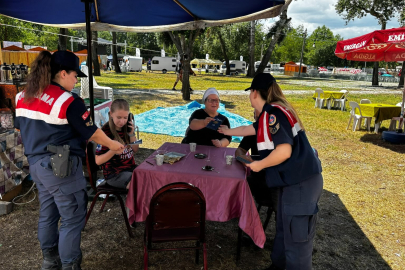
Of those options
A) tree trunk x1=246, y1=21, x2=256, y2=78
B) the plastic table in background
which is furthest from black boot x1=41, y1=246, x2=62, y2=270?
tree trunk x1=246, y1=21, x2=256, y2=78

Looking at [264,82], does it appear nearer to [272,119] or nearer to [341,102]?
[272,119]

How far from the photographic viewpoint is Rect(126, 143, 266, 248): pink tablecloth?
2.63 m

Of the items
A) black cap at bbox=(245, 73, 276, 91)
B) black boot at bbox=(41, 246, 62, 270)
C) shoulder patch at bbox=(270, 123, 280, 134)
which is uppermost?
black cap at bbox=(245, 73, 276, 91)

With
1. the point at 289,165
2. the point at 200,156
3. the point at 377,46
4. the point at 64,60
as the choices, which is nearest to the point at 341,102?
the point at 377,46

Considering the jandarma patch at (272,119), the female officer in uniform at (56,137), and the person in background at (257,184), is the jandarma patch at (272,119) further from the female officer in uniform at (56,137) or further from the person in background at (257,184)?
the female officer in uniform at (56,137)

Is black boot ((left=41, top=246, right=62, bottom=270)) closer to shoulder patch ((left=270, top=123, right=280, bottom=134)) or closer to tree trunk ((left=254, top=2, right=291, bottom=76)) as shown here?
shoulder patch ((left=270, top=123, right=280, bottom=134))

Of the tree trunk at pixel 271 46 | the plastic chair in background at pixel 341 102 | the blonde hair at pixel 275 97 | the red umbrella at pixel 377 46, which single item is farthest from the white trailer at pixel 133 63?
the blonde hair at pixel 275 97

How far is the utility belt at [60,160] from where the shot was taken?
2.07m

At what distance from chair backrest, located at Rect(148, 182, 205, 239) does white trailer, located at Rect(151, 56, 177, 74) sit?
131 ft

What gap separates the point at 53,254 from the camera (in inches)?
96.7

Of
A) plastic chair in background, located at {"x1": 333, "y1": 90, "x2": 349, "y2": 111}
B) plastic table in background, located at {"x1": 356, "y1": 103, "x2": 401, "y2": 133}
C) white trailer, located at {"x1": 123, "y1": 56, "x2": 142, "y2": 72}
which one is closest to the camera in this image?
plastic table in background, located at {"x1": 356, "y1": 103, "x2": 401, "y2": 133}

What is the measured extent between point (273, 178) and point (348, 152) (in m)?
5.84

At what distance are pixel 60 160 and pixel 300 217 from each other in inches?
75.5

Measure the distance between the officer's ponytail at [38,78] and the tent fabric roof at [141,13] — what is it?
92.5 inches
